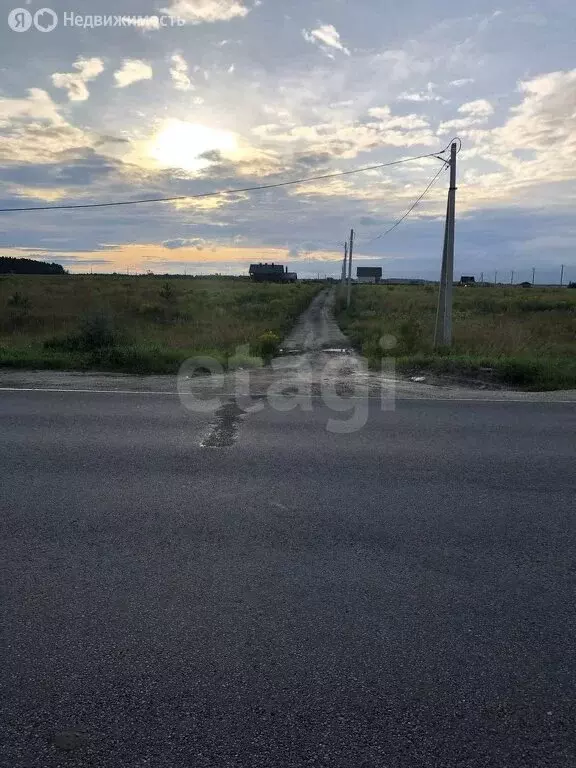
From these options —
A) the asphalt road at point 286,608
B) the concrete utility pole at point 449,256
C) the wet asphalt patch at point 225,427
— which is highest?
the concrete utility pole at point 449,256

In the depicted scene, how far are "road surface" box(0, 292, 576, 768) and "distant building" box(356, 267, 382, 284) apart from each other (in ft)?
473

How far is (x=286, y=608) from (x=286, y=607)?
0.5 inches

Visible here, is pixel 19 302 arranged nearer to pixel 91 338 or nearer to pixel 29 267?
pixel 91 338

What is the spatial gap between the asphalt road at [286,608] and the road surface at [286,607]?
13mm

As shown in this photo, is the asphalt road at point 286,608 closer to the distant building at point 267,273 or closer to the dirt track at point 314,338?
the dirt track at point 314,338

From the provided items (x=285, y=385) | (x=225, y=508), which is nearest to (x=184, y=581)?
(x=225, y=508)

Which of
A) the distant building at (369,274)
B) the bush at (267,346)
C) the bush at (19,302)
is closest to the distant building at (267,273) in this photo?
the distant building at (369,274)

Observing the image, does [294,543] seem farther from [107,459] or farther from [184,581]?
[107,459]

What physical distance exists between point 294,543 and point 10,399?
710 cm

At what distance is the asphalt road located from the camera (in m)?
2.58

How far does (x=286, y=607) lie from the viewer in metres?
3.56

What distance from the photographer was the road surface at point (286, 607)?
8.48 ft

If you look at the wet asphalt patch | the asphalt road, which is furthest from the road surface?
the wet asphalt patch

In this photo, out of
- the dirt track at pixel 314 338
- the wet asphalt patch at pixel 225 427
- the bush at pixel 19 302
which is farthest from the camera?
the bush at pixel 19 302
